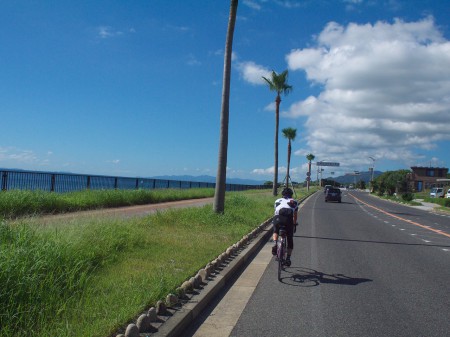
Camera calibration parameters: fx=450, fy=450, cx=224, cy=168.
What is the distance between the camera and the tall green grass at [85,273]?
14.4ft

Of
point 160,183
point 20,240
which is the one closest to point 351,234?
point 20,240

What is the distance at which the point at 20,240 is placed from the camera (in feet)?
19.8

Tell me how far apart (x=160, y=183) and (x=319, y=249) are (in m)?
21.1

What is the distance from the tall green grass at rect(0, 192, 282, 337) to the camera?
4.38m

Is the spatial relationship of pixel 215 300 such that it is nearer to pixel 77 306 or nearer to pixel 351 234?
pixel 77 306

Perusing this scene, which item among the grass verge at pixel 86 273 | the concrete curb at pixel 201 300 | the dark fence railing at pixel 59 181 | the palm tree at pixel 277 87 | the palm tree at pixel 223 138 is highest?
the palm tree at pixel 277 87

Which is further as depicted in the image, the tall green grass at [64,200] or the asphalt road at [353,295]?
the tall green grass at [64,200]

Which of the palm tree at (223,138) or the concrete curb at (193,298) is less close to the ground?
the palm tree at (223,138)

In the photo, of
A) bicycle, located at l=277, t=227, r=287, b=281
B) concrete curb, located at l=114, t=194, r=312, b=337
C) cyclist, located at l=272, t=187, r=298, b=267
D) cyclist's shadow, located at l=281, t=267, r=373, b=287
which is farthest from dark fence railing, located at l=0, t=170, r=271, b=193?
cyclist's shadow, located at l=281, t=267, r=373, b=287

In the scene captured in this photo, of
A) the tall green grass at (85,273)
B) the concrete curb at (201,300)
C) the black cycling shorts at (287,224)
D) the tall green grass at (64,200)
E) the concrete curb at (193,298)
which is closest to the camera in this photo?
the tall green grass at (85,273)

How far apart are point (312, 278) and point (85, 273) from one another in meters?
4.18

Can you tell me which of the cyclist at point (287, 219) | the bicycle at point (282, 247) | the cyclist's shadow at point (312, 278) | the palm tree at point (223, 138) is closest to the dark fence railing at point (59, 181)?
the palm tree at point (223, 138)

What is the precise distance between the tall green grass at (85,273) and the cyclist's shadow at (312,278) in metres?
1.50

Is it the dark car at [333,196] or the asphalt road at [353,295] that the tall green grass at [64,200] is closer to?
the asphalt road at [353,295]
